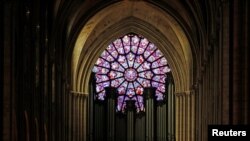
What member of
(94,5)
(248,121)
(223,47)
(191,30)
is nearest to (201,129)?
(191,30)

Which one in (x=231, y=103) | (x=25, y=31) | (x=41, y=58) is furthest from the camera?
(x=41, y=58)

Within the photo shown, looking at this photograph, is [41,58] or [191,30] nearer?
[41,58]

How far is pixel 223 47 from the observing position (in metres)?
31.1

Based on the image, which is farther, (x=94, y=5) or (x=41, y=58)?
(x=94, y=5)

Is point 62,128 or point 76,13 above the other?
point 76,13

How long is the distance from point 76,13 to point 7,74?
16.6m

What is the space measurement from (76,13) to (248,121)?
1856 centimetres

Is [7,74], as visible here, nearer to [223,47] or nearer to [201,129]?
[223,47]

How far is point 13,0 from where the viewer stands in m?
28.9

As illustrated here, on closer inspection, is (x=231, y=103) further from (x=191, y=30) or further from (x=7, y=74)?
(x=191, y=30)

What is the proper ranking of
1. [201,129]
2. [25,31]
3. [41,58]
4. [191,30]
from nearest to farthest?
[25,31] < [41,58] < [201,129] < [191,30]

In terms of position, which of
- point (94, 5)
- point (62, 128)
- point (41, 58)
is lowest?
point (62, 128)

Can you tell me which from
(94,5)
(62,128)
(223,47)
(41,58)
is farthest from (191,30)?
(223,47)

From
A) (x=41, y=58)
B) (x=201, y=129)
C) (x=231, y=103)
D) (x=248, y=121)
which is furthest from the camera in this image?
(x=201, y=129)
